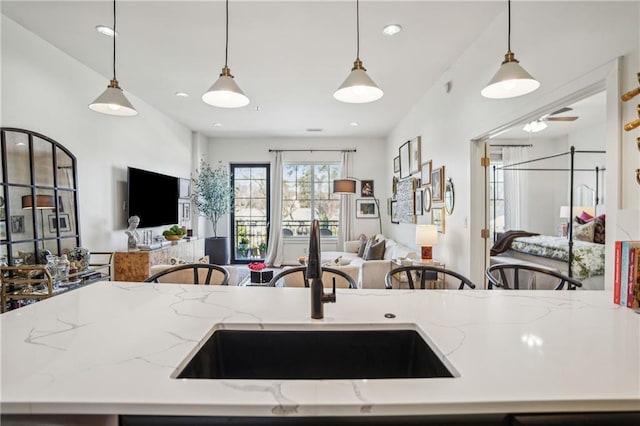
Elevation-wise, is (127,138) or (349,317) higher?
(127,138)

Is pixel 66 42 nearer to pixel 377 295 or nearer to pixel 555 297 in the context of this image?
pixel 377 295

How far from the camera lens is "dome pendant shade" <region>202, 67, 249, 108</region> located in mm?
1779

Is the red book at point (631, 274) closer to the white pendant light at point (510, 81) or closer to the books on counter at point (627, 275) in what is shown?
the books on counter at point (627, 275)

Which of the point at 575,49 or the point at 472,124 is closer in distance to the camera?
the point at 575,49

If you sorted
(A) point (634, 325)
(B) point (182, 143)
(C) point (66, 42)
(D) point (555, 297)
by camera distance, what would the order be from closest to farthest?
(A) point (634, 325) < (D) point (555, 297) < (C) point (66, 42) < (B) point (182, 143)

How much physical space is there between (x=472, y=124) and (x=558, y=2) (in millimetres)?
1187

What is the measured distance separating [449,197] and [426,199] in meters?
0.71

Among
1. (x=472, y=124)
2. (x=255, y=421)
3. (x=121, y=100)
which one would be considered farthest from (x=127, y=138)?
(x=255, y=421)

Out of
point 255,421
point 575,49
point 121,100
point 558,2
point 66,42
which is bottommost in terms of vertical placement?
point 255,421

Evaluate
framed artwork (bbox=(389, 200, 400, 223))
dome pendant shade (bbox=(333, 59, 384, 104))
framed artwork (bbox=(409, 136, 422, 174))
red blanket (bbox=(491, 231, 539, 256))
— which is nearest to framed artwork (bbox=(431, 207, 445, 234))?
framed artwork (bbox=(409, 136, 422, 174))

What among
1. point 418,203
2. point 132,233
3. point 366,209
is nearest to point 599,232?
point 418,203

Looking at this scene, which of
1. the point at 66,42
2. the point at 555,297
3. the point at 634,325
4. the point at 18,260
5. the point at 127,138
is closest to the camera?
the point at 634,325

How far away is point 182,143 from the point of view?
20.3 ft

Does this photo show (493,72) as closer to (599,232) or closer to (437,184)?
(437,184)
